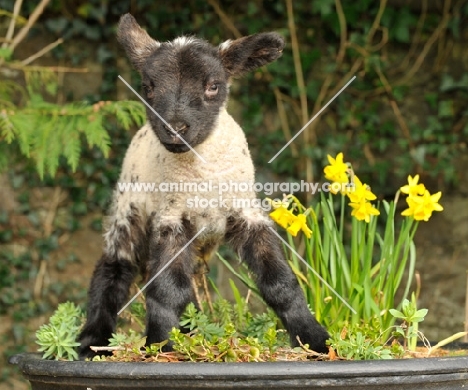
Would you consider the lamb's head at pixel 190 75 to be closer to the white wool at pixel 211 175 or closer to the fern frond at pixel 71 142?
the white wool at pixel 211 175

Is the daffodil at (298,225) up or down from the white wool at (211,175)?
down

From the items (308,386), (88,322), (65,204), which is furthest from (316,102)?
(308,386)

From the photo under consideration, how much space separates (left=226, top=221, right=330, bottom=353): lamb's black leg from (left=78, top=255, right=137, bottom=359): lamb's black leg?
507 mm

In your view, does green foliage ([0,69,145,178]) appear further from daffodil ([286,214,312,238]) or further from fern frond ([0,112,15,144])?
daffodil ([286,214,312,238])

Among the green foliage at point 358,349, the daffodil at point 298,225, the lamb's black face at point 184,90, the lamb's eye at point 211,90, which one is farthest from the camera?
the daffodil at point 298,225

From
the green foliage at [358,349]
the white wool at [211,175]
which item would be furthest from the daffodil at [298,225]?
the green foliage at [358,349]

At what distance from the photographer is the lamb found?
2207 mm

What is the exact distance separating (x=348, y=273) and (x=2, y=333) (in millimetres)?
2919

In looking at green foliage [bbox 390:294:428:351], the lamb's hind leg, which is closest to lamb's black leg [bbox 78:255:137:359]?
the lamb's hind leg

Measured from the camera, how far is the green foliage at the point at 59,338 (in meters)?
2.35

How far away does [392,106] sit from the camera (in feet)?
15.9

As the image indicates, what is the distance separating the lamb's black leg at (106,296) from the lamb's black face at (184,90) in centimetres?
65

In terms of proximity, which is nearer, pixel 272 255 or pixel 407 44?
pixel 272 255

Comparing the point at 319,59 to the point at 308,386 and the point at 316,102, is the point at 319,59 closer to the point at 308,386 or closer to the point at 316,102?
the point at 316,102
